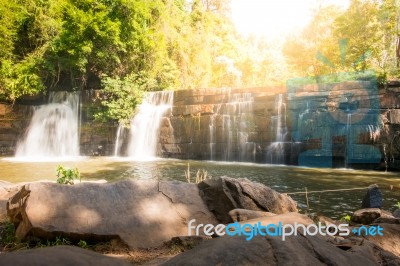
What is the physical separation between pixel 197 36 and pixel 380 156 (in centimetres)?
2011

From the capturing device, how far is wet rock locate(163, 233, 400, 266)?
202cm

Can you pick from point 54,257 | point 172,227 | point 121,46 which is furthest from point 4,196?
point 121,46

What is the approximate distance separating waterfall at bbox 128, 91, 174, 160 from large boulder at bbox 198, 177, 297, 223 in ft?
53.1

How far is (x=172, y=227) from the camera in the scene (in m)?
4.12

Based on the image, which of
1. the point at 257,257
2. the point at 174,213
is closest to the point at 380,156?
the point at 174,213

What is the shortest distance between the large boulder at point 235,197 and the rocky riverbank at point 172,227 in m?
0.02

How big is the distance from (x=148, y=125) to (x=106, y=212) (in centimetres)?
1782

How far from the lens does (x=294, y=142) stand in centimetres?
1727

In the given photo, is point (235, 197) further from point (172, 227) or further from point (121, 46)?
point (121, 46)

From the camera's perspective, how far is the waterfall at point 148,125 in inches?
829

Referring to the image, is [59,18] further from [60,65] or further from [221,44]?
[221,44]

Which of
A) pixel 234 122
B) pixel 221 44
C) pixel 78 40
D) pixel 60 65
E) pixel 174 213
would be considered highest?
pixel 221 44

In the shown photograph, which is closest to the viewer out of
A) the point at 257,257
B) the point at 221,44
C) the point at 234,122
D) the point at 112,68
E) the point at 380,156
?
the point at 257,257

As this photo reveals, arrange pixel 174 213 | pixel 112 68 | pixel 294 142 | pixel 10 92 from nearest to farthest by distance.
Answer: pixel 174 213
pixel 294 142
pixel 10 92
pixel 112 68
